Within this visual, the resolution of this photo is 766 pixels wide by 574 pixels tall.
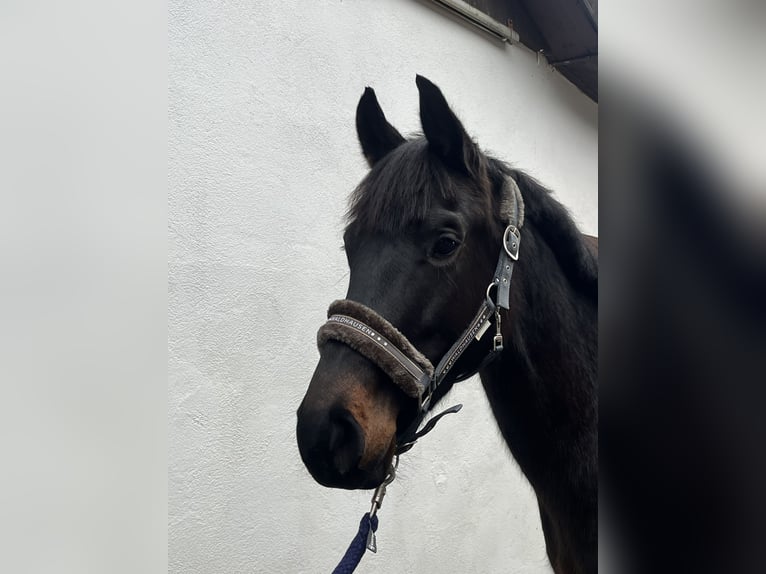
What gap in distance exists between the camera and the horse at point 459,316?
2.82 ft

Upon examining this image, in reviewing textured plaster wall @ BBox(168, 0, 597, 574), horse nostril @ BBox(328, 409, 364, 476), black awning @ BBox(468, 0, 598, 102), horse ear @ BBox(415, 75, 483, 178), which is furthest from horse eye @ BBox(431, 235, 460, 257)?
black awning @ BBox(468, 0, 598, 102)

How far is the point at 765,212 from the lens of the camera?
7.1 inches

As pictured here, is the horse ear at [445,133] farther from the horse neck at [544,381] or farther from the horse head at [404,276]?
the horse neck at [544,381]

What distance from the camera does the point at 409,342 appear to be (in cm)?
89

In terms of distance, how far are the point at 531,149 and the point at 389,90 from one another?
773 mm

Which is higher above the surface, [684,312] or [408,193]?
[684,312]

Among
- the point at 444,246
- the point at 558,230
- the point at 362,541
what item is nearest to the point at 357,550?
the point at 362,541

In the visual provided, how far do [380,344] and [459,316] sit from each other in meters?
0.15

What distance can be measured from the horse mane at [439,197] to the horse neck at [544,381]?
0.03m

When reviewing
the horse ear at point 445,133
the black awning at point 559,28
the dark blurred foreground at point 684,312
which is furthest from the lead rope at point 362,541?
the black awning at point 559,28

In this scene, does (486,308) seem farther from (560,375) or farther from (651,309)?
(651,309)


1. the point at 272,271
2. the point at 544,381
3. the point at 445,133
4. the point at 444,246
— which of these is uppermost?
the point at 445,133

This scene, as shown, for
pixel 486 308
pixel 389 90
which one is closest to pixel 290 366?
pixel 486 308

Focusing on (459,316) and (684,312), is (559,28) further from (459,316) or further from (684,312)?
(684,312)
